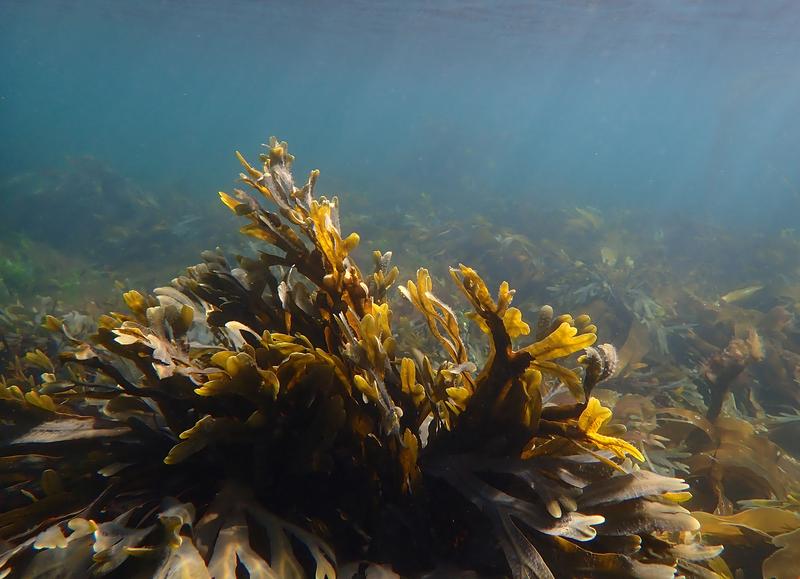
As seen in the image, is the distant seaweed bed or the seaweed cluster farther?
the seaweed cluster

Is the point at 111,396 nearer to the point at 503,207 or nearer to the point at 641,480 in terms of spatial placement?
the point at 641,480

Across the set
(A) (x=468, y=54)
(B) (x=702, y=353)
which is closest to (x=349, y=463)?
(B) (x=702, y=353)

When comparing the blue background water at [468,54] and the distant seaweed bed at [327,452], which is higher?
the blue background water at [468,54]

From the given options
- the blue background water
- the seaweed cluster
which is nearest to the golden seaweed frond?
the seaweed cluster

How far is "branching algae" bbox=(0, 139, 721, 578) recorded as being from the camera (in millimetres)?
991

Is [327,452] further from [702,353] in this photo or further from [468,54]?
[468,54]

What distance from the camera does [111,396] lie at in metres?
1.21

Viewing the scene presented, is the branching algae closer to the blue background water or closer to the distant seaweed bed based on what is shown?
the distant seaweed bed

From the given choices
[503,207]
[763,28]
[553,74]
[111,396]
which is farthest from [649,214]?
[553,74]

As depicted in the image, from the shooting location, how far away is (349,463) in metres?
1.13

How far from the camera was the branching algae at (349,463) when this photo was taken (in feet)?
3.25

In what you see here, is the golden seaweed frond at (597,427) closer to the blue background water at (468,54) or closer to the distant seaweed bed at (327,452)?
the distant seaweed bed at (327,452)

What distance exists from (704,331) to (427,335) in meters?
4.12

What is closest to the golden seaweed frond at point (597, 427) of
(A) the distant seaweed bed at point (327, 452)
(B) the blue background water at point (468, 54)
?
(A) the distant seaweed bed at point (327, 452)
